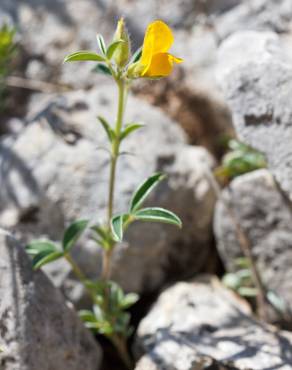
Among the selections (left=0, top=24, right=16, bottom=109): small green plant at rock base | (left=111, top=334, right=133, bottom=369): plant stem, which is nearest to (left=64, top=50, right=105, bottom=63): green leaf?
(left=111, top=334, right=133, bottom=369): plant stem

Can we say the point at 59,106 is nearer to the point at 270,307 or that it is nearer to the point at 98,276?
the point at 98,276

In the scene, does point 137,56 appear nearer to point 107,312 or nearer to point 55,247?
point 55,247

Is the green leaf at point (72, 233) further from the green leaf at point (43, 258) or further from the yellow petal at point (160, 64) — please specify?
the yellow petal at point (160, 64)

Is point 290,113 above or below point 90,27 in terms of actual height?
below

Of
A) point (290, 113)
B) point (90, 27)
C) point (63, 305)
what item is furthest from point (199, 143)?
point (63, 305)

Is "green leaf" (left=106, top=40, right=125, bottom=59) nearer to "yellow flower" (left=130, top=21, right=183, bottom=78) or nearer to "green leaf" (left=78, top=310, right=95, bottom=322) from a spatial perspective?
"yellow flower" (left=130, top=21, right=183, bottom=78)

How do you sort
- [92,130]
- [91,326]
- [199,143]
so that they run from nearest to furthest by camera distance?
[91,326]
[92,130]
[199,143]
